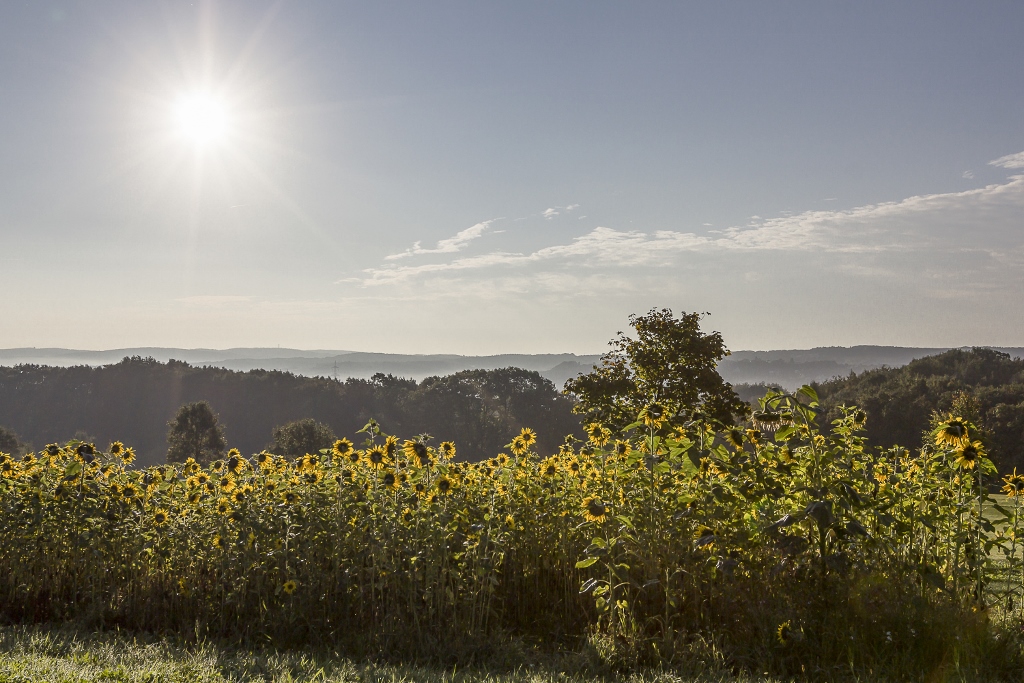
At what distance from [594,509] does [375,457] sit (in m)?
1.40

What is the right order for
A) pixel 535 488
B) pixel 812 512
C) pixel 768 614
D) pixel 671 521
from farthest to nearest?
pixel 535 488
pixel 671 521
pixel 768 614
pixel 812 512

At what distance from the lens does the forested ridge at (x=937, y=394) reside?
97.3 ft

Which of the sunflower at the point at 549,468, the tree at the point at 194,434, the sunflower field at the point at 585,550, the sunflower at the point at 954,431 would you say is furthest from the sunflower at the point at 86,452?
the tree at the point at 194,434

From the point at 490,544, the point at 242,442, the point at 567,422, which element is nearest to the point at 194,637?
the point at 490,544

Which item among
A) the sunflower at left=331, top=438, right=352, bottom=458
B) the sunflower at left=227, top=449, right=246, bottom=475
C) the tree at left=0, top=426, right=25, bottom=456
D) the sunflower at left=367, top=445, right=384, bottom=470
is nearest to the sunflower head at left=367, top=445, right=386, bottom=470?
the sunflower at left=367, top=445, right=384, bottom=470

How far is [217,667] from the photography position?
12.3ft

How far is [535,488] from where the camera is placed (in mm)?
4875

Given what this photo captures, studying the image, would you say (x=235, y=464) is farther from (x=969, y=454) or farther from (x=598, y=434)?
(x=969, y=454)

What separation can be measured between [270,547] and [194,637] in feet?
2.23

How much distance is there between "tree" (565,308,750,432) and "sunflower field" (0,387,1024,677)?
11213mm

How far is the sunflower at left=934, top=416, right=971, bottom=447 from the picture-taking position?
4.09 meters

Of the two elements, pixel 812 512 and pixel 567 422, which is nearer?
pixel 812 512

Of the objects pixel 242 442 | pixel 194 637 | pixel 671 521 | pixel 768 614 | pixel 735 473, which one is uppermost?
pixel 735 473

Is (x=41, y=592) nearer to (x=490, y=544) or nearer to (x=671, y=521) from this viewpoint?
(x=490, y=544)
